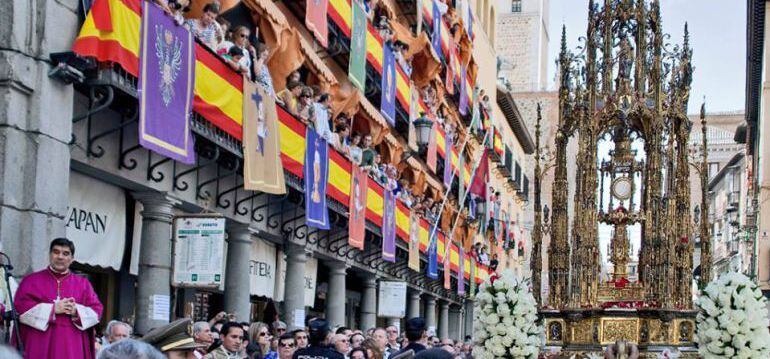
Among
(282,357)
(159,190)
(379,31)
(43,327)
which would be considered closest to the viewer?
(43,327)

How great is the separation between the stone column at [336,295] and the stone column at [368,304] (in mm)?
3827

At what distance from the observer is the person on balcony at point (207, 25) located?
16.5 meters

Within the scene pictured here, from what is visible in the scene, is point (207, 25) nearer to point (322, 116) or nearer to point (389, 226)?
point (322, 116)

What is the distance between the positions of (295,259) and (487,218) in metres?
27.8

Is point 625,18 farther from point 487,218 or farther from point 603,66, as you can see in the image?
point 487,218

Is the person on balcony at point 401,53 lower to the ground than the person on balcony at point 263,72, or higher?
higher

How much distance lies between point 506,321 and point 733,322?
2.32 meters

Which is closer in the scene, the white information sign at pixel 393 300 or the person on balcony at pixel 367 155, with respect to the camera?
the white information sign at pixel 393 300

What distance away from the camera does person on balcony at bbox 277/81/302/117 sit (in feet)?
69.1

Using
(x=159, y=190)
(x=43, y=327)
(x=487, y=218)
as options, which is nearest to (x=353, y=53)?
(x=159, y=190)

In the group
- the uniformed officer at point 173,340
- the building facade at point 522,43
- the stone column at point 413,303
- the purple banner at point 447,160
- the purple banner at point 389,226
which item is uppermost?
the building facade at point 522,43

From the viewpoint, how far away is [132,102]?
47.5 ft

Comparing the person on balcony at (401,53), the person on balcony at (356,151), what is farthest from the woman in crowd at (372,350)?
the person on balcony at (401,53)

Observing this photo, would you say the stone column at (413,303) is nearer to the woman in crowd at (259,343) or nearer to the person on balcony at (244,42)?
the person on balcony at (244,42)
